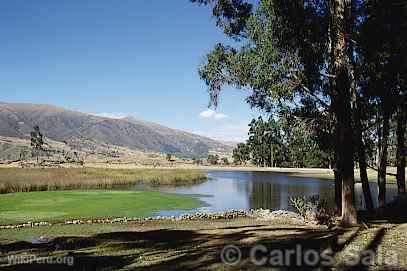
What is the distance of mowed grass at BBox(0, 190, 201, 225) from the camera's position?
25203 millimetres

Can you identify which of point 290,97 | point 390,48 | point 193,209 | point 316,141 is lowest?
point 193,209

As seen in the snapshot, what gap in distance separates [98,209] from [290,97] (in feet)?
55.3

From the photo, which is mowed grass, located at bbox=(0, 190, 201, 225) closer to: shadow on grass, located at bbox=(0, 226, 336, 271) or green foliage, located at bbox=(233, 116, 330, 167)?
shadow on grass, located at bbox=(0, 226, 336, 271)

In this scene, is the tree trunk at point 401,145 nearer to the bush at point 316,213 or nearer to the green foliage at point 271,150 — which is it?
the bush at point 316,213

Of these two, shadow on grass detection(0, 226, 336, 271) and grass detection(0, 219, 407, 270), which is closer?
grass detection(0, 219, 407, 270)

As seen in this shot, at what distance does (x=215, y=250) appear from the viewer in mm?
10695

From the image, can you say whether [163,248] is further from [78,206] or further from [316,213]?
[78,206]

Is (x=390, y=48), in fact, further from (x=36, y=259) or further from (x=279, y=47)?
(x=36, y=259)

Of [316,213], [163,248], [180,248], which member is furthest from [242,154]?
[180,248]

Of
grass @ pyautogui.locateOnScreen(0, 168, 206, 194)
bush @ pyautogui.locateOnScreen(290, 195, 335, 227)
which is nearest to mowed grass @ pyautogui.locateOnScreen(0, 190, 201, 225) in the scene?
grass @ pyautogui.locateOnScreen(0, 168, 206, 194)

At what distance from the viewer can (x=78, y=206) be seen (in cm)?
2998

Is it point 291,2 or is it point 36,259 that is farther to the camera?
point 291,2

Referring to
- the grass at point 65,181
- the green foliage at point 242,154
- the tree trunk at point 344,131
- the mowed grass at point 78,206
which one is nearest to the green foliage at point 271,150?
the green foliage at point 242,154

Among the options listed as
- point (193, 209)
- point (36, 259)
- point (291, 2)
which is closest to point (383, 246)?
point (36, 259)
